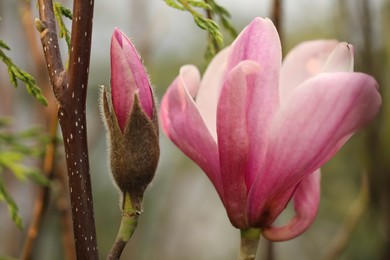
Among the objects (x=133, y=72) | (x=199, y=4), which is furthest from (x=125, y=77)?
(x=199, y=4)

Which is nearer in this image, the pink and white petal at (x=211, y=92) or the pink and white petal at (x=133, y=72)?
the pink and white petal at (x=133, y=72)

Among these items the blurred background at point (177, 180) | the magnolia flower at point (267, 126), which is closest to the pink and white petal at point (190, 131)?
the magnolia flower at point (267, 126)

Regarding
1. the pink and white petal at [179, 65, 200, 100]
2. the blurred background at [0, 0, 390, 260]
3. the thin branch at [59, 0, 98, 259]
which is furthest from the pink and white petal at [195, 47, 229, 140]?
the blurred background at [0, 0, 390, 260]

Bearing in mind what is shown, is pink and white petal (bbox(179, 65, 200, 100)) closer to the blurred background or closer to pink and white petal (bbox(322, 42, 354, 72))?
pink and white petal (bbox(322, 42, 354, 72))

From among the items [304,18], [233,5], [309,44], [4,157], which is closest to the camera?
[309,44]

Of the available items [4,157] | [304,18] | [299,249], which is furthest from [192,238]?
[4,157]

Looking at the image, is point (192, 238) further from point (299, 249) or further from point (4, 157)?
point (4, 157)

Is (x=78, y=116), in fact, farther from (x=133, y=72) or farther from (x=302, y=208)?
(x=302, y=208)

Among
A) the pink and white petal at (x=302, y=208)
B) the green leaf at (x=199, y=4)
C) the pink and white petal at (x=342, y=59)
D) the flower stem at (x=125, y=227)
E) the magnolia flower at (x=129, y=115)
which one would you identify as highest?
the green leaf at (x=199, y=4)

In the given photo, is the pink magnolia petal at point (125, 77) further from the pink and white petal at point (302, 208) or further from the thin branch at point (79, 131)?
the pink and white petal at point (302, 208)
